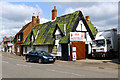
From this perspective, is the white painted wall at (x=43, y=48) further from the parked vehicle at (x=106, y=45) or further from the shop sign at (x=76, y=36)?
the parked vehicle at (x=106, y=45)

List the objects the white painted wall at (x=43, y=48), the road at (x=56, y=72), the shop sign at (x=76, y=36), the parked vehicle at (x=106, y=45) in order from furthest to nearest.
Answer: the white painted wall at (x=43, y=48)
the shop sign at (x=76, y=36)
the parked vehicle at (x=106, y=45)
the road at (x=56, y=72)

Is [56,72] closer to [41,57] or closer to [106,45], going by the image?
[41,57]

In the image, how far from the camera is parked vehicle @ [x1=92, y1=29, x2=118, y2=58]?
19.5 m

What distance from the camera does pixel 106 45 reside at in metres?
19.8

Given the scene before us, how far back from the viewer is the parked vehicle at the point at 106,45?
1953 centimetres

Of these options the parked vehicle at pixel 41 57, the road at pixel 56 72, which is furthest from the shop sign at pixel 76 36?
the road at pixel 56 72

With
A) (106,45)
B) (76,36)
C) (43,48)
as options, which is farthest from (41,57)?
(43,48)

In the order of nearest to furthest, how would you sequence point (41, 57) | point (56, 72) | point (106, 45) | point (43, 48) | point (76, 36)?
point (56, 72), point (41, 57), point (106, 45), point (76, 36), point (43, 48)

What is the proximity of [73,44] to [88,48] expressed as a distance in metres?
4.37

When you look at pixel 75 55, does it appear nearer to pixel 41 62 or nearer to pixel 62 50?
pixel 62 50

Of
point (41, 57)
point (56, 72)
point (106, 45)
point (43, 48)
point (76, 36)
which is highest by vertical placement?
point (76, 36)

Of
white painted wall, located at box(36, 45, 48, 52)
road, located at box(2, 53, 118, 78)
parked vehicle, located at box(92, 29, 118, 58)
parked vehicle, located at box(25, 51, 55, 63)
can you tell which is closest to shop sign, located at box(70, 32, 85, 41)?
parked vehicle, located at box(92, 29, 118, 58)

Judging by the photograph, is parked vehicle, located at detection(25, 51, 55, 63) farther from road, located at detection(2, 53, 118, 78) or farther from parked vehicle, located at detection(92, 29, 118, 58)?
parked vehicle, located at detection(92, 29, 118, 58)

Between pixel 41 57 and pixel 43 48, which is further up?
pixel 43 48
